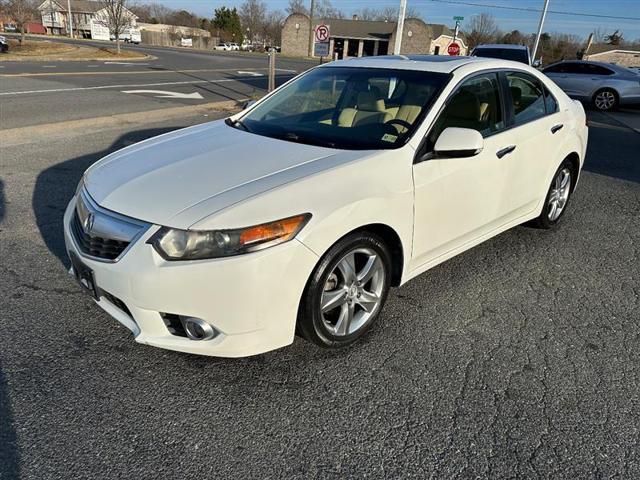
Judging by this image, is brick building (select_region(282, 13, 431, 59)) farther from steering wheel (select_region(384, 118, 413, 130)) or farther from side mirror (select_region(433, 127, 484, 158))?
side mirror (select_region(433, 127, 484, 158))

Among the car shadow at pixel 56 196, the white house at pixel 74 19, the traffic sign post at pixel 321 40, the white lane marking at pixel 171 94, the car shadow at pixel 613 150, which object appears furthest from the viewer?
the white house at pixel 74 19

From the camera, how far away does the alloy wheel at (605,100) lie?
49.1 ft

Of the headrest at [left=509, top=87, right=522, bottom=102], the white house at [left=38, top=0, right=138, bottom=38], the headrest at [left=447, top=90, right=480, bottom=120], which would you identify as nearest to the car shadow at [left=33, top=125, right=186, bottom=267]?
the headrest at [left=447, top=90, right=480, bottom=120]

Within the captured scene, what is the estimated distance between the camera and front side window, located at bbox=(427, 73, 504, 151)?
3.10 meters

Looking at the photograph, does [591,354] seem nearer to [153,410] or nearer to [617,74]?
[153,410]

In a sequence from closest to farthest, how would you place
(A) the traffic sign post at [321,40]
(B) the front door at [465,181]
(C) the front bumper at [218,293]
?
(C) the front bumper at [218,293], (B) the front door at [465,181], (A) the traffic sign post at [321,40]

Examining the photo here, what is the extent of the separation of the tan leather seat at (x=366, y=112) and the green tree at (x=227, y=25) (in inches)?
3841

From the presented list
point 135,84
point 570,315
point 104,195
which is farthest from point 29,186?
point 135,84

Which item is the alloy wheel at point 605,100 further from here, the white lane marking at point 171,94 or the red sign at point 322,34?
the white lane marking at point 171,94

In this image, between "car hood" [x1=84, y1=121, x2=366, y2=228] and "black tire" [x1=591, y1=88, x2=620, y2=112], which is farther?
"black tire" [x1=591, y1=88, x2=620, y2=112]

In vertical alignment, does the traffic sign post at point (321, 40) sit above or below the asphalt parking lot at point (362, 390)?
above

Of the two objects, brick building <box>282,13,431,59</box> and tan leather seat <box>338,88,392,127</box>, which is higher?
brick building <box>282,13,431,59</box>

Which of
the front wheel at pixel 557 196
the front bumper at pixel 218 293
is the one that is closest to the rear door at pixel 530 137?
the front wheel at pixel 557 196

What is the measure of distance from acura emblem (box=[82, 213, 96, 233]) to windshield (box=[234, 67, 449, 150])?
129 centimetres
